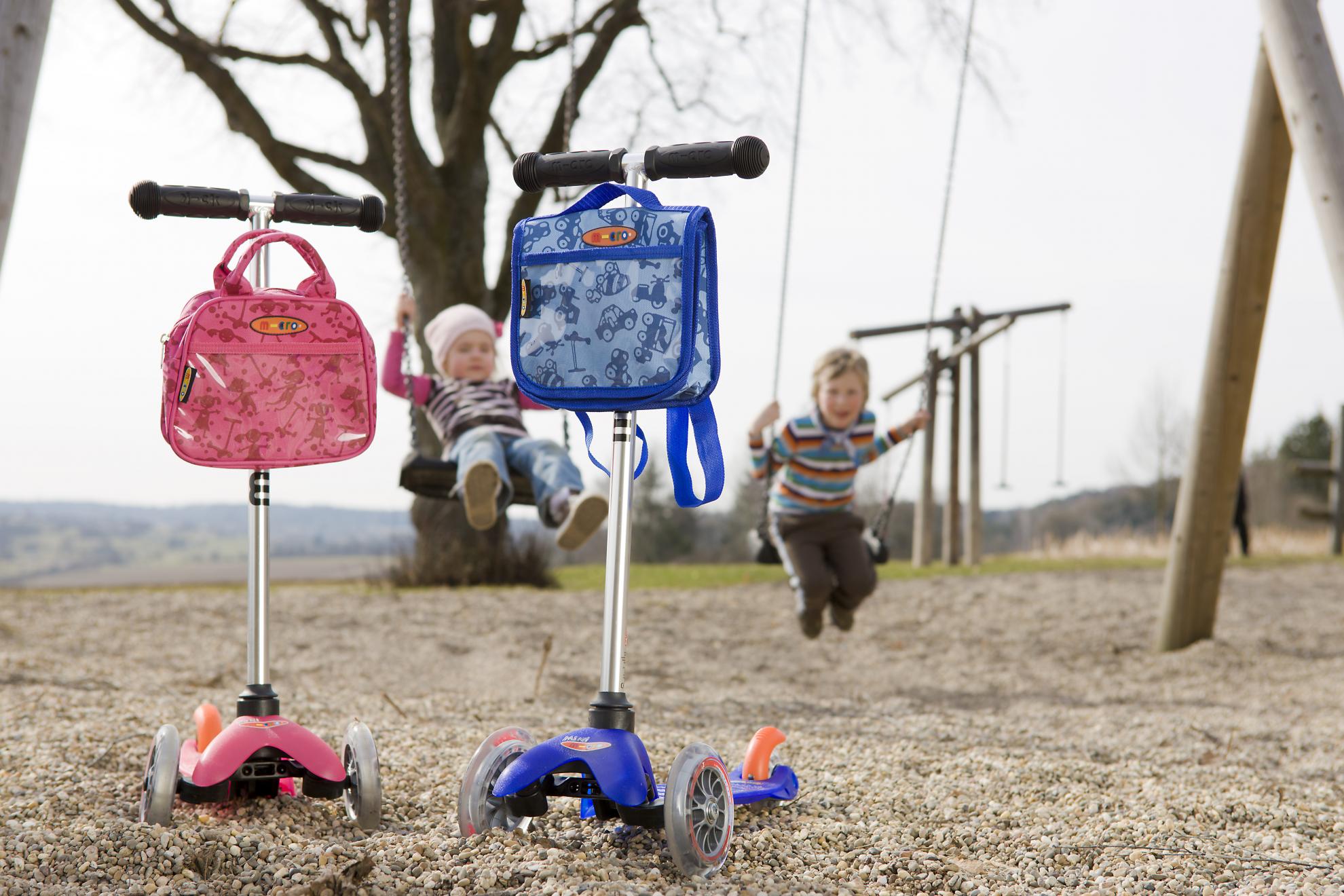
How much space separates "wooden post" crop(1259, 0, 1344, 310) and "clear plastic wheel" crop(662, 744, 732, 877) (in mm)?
3085

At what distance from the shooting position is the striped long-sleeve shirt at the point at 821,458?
17.0 feet

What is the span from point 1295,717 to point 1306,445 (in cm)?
2805

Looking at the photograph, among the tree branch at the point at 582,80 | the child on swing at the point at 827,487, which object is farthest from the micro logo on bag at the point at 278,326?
the tree branch at the point at 582,80

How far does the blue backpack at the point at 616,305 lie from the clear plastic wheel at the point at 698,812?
0.74 metres

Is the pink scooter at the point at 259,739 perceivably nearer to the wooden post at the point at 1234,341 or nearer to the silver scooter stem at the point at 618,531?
the silver scooter stem at the point at 618,531

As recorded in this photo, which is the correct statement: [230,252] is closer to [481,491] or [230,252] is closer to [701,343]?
[701,343]

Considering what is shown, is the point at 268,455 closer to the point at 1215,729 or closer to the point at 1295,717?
Result: the point at 1215,729

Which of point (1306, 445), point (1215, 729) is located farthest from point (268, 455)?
point (1306, 445)

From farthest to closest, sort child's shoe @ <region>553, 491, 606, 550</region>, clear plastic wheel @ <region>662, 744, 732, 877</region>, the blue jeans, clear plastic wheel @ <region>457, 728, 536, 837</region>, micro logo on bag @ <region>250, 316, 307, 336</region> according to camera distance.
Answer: the blue jeans < child's shoe @ <region>553, 491, 606, 550</region> < micro logo on bag @ <region>250, 316, 307, 336</region> < clear plastic wheel @ <region>457, 728, 536, 837</region> < clear plastic wheel @ <region>662, 744, 732, 877</region>

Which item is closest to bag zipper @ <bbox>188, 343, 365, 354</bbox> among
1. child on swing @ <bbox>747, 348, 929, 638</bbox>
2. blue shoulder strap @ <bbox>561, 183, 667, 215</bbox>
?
blue shoulder strap @ <bbox>561, 183, 667, 215</bbox>

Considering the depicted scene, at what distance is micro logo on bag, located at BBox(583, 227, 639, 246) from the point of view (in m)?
2.26

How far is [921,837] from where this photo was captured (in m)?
2.71

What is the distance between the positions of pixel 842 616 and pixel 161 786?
3501 mm

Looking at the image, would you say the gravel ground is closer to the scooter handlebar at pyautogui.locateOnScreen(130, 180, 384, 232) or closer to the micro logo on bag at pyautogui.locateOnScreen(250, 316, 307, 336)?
the micro logo on bag at pyautogui.locateOnScreen(250, 316, 307, 336)
